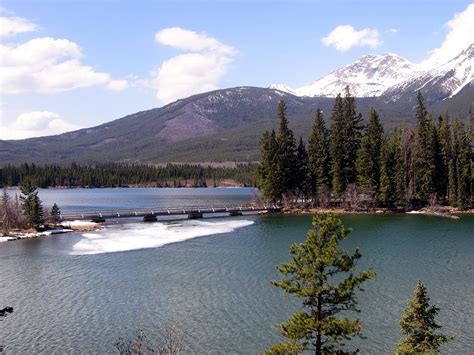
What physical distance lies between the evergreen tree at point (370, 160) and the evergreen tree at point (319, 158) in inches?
305

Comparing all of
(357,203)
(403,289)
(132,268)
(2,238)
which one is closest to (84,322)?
(132,268)

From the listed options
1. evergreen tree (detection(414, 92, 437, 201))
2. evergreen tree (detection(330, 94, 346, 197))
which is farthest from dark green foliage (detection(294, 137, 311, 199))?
evergreen tree (detection(414, 92, 437, 201))

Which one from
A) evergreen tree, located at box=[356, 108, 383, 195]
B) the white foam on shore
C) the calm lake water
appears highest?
evergreen tree, located at box=[356, 108, 383, 195]

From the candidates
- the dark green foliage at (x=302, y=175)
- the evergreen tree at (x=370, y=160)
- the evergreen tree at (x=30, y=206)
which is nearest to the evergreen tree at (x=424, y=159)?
the evergreen tree at (x=370, y=160)

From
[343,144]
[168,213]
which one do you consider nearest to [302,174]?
[343,144]

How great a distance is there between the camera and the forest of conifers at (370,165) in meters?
106

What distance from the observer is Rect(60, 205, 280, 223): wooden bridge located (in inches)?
3775

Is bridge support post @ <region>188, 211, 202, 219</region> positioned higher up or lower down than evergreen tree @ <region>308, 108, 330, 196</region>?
lower down

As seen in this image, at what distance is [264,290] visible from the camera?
1641 inches

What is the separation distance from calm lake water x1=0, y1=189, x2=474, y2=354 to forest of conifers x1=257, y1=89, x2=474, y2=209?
29573 mm

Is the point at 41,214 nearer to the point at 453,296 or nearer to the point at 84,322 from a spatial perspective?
the point at 84,322

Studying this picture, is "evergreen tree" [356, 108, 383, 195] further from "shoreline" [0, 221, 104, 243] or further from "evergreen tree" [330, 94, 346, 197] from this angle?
"shoreline" [0, 221, 104, 243]

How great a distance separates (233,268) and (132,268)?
36.1ft

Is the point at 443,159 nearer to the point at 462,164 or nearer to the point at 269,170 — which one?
the point at 462,164
